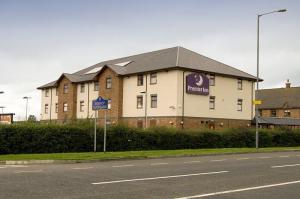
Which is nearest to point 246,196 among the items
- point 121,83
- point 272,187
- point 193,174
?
point 272,187

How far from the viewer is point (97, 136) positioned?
3294 cm

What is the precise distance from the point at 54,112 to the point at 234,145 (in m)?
37.5

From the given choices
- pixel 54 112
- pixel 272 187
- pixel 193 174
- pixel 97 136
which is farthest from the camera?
pixel 54 112

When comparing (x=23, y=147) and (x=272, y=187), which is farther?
(x=23, y=147)

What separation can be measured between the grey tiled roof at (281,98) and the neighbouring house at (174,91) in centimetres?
2715

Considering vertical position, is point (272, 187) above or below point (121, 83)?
below

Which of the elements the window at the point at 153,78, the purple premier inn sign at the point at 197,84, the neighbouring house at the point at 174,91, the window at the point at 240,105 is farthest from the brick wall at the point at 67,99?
the window at the point at 240,105

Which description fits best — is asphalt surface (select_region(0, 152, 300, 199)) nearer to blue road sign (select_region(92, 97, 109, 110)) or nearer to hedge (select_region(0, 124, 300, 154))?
blue road sign (select_region(92, 97, 109, 110))

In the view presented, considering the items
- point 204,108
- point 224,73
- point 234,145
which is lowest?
point 234,145

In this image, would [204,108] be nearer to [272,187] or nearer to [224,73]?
[224,73]

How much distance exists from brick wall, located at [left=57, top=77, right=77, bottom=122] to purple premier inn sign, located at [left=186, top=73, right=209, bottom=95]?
1875cm

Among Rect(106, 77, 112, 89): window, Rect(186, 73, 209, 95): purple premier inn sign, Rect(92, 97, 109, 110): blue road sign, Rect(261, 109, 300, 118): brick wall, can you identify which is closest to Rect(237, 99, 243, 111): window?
Rect(186, 73, 209, 95): purple premier inn sign

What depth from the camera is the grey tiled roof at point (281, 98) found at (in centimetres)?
8712

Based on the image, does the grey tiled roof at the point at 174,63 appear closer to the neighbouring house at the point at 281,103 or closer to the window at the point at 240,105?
the window at the point at 240,105
